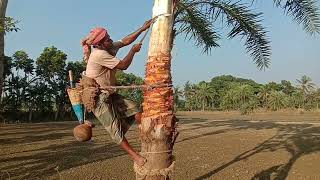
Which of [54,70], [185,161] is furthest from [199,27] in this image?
[54,70]

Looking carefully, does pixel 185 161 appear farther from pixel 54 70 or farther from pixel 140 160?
pixel 54 70

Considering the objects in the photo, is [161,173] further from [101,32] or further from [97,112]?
[101,32]

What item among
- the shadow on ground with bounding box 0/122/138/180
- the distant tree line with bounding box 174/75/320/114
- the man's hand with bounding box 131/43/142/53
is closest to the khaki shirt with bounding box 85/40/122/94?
the man's hand with bounding box 131/43/142/53

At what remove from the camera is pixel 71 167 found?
11820 millimetres

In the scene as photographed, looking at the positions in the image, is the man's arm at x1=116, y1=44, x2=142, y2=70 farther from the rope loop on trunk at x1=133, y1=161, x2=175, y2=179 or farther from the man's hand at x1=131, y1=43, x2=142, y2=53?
the rope loop on trunk at x1=133, y1=161, x2=175, y2=179

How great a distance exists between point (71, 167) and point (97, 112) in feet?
23.7

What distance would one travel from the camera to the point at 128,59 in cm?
496

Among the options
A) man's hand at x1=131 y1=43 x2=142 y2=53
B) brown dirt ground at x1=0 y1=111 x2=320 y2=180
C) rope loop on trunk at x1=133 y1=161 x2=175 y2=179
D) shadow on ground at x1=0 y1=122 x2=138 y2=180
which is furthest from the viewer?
brown dirt ground at x1=0 y1=111 x2=320 y2=180

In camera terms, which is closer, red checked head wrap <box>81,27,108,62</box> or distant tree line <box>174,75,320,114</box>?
red checked head wrap <box>81,27,108,62</box>

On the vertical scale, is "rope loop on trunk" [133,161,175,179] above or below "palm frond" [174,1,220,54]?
below

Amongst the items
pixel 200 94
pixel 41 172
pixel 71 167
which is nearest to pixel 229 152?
pixel 71 167

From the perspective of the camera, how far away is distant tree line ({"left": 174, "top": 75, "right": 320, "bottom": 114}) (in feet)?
249

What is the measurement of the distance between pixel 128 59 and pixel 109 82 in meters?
0.39

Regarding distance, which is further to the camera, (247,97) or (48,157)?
(247,97)
